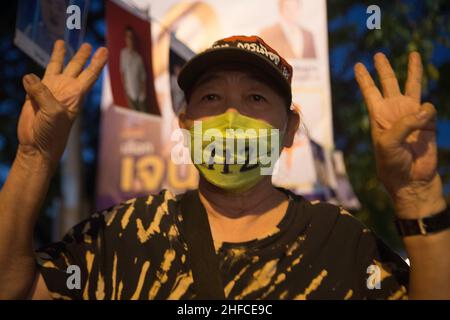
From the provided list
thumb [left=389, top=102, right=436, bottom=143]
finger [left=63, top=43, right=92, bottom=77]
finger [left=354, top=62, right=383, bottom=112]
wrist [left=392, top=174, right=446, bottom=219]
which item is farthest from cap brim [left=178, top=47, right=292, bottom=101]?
wrist [left=392, top=174, right=446, bottom=219]

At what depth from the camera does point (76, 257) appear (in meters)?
2.20

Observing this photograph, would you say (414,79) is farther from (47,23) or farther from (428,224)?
(47,23)

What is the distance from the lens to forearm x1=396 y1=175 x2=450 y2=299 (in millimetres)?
1887

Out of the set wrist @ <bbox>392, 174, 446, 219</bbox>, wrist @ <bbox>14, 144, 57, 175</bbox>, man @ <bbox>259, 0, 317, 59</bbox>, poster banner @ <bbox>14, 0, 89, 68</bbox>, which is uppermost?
man @ <bbox>259, 0, 317, 59</bbox>

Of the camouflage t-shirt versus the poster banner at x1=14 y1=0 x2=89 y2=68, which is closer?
the camouflage t-shirt

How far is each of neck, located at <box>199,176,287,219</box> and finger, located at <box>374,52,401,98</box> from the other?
0.71 m

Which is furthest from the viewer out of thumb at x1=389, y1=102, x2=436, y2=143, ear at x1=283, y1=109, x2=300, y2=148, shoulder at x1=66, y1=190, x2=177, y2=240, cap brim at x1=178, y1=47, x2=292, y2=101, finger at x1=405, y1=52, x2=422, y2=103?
ear at x1=283, y1=109, x2=300, y2=148

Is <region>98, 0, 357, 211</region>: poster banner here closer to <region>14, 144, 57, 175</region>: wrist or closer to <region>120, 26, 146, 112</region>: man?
<region>120, 26, 146, 112</region>: man

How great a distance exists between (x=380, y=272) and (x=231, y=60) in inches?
47.3

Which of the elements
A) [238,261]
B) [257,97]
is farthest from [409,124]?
[238,261]
